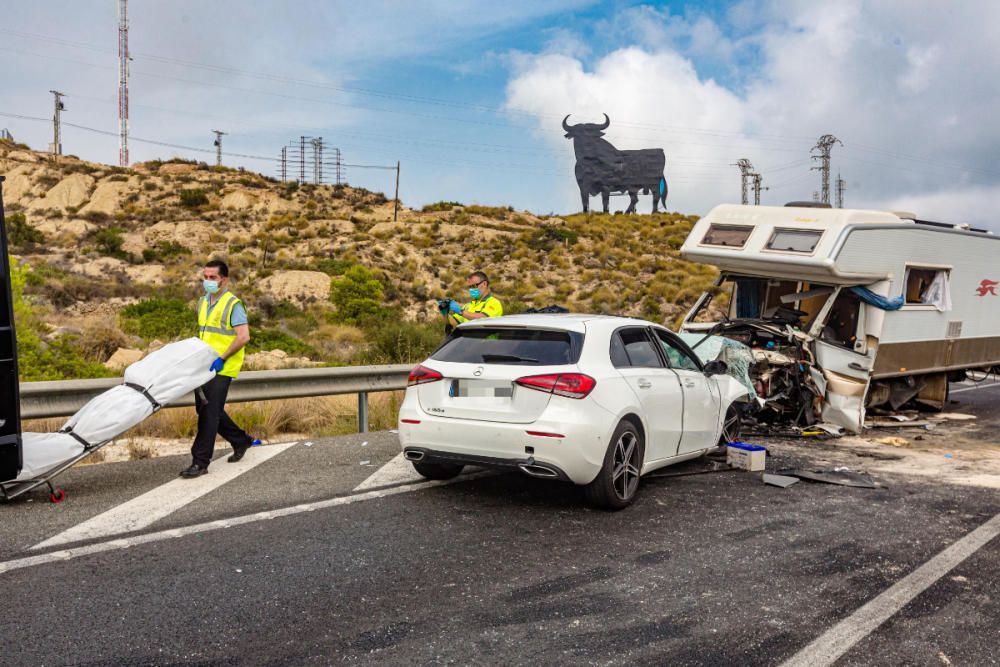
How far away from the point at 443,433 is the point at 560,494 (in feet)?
3.98

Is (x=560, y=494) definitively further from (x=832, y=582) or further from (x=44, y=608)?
(x=44, y=608)

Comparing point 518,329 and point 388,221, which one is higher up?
point 388,221

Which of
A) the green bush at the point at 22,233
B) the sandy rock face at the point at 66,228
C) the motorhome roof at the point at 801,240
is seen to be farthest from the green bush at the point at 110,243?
the motorhome roof at the point at 801,240

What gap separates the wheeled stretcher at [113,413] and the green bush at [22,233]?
35.6m

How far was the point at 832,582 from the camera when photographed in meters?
4.70

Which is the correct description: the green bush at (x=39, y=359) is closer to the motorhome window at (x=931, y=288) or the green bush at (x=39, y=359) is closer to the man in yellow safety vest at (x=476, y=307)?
the man in yellow safety vest at (x=476, y=307)

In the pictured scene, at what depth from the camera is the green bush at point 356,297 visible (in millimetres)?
27391

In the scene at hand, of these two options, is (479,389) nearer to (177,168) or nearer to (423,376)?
(423,376)

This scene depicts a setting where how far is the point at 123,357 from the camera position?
1445cm

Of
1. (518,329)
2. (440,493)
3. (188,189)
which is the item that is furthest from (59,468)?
(188,189)

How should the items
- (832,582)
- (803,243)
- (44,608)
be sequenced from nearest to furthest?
(44,608) < (832,582) < (803,243)

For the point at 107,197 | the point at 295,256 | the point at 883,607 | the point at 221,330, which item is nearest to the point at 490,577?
the point at 883,607

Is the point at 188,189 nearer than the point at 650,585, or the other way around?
the point at 650,585

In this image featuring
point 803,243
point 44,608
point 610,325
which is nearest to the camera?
point 44,608
